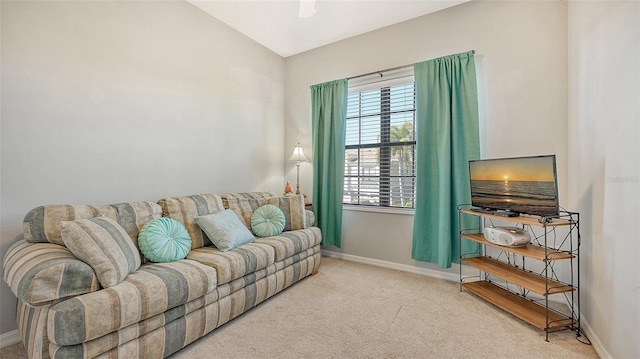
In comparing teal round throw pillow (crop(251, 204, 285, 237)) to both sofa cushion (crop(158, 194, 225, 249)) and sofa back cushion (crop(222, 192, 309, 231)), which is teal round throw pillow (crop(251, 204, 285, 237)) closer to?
sofa back cushion (crop(222, 192, 309, 231))

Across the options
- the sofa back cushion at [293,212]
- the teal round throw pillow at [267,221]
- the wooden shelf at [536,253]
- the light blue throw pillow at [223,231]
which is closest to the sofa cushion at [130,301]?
the light blue throw pillow at [223,231]

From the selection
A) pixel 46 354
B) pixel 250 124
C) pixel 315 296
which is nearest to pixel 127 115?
pixel 250 124

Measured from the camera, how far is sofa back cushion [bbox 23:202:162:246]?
166cm

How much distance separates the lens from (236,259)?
80.0 inches

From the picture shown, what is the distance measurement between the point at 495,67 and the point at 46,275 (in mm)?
3583

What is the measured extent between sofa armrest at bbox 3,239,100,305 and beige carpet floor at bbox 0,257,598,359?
27.9 inches

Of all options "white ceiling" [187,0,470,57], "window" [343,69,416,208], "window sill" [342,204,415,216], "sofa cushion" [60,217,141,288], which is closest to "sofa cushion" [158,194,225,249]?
"sofa cushion" [60,217,141,288]

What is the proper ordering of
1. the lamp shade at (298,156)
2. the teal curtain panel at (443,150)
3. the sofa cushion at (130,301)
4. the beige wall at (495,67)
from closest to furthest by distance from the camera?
the sofa cushion at (130,301)
the beige wall at (495,67)
the teal curtain panel at (443,150)
the lamp shade at (298,156)

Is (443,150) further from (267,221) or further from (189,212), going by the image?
(189,212)

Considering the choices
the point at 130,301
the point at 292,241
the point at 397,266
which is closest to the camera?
the point at 130,301

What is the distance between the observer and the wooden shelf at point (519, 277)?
6.09ft

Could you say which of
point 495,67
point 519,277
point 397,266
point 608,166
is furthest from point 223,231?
point 495,67

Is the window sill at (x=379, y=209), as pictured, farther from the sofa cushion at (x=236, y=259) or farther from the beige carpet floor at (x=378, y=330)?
the sofa cushion at (x=236, y=259)

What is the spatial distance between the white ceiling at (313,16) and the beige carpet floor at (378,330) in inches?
114
